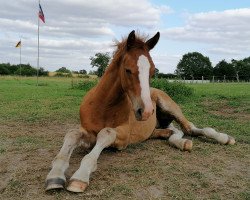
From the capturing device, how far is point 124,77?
423 centimetres

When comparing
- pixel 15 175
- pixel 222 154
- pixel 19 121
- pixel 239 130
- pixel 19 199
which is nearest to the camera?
pixel 19 199

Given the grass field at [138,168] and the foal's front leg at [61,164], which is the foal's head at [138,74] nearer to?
the grass field at [138,168]

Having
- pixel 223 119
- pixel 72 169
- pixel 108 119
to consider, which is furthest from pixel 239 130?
pixel 72 169

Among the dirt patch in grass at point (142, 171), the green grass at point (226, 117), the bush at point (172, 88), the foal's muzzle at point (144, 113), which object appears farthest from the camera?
the bush at point (172, 88)

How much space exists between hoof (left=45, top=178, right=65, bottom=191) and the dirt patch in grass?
6cm

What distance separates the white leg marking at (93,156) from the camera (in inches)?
144

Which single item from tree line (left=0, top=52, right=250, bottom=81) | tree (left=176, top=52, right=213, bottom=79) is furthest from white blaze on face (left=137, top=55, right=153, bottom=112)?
tree (left=176, top=52, right=213, bottom=79)

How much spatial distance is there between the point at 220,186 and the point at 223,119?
5.06 metres

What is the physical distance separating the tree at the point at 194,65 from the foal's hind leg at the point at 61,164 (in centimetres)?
8054

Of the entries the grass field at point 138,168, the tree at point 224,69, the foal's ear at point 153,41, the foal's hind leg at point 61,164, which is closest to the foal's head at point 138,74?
the foal's ear at point 153,41

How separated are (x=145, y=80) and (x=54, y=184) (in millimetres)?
1373

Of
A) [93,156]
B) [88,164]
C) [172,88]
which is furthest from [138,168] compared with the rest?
[172,88]

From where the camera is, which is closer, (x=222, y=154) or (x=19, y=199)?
(x=19, y=199)

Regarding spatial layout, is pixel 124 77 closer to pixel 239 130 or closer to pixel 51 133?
pixel 51 133
